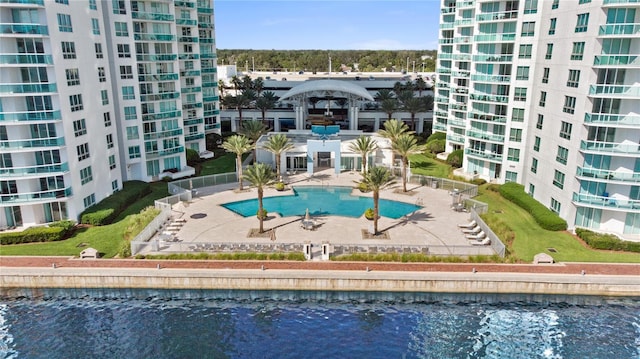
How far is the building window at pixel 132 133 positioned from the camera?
60.8 meters

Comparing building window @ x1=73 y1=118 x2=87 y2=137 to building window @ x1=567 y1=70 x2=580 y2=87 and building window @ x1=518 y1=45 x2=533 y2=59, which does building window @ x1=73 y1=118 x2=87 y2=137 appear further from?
building window @ x1=518 y1=45 x2=533 y2=59

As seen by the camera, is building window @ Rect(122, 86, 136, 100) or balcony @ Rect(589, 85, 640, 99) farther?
building window @ Rect(122, 86, 136, 100)

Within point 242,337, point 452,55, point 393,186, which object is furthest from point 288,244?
point 452,55

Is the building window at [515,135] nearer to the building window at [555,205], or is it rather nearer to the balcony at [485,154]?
the balcony at [485,154]

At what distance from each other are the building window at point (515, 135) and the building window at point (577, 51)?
13.6 metres

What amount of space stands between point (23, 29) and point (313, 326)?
37262mm

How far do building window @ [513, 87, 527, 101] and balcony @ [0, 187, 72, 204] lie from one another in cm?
5223

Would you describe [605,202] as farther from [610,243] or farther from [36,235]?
[36,235]

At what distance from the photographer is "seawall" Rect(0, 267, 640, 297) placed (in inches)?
1470

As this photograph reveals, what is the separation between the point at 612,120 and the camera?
139 ft

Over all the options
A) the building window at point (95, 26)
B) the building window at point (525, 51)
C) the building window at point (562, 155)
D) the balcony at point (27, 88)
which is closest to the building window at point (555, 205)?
the building window at point (562, 155)

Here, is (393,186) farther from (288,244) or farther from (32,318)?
(32,318)

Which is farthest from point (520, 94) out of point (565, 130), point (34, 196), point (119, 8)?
point (34, 196)

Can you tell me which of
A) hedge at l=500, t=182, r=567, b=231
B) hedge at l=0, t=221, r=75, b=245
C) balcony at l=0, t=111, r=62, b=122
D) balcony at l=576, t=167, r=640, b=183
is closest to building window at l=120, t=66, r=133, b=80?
balcony at l=0, t=111, r=62, b=122
